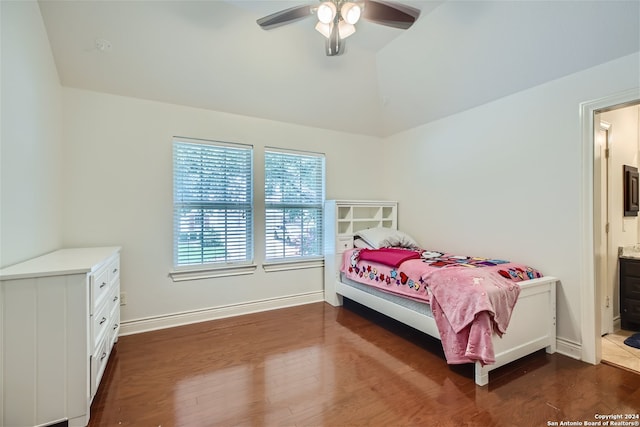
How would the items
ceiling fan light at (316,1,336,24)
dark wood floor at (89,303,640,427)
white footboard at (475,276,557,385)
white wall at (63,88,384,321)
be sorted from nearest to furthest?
dark wood floor at (89,303,640,427), ceiling fan light at (316,1,336,24), white footboard at (475,276,557,385), white wall at (63,88,384,321)

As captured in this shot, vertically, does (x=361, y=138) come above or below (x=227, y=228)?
above

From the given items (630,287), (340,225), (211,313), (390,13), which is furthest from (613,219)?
(211,313)

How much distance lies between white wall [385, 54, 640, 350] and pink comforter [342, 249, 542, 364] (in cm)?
30

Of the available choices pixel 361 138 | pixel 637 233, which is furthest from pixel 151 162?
pixel 637 233

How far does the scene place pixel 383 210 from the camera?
4.24 metres

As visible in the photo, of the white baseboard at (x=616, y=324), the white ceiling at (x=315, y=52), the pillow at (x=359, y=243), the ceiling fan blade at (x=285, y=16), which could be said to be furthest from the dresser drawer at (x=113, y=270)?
the white baseboard at (x=616, y=324)

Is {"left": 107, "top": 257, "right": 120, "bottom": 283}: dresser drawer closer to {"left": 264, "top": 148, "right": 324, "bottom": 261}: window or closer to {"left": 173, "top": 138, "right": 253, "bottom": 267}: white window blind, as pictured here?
{"left": 173, "top": 138, "right": 253, "bottom": 267}: white window blind

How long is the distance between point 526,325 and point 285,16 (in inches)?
115

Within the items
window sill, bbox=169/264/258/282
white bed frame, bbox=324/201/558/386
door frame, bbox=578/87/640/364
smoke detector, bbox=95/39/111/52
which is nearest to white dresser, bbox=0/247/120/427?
window sill, bbox=169/264/258/282

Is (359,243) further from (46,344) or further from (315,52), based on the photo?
(46,344)

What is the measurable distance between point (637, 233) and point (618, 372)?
200 centimetres

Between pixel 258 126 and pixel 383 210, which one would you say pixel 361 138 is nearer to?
pixel 383 210

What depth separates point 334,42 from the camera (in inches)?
88.0

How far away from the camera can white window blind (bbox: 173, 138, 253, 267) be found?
10.3ft
